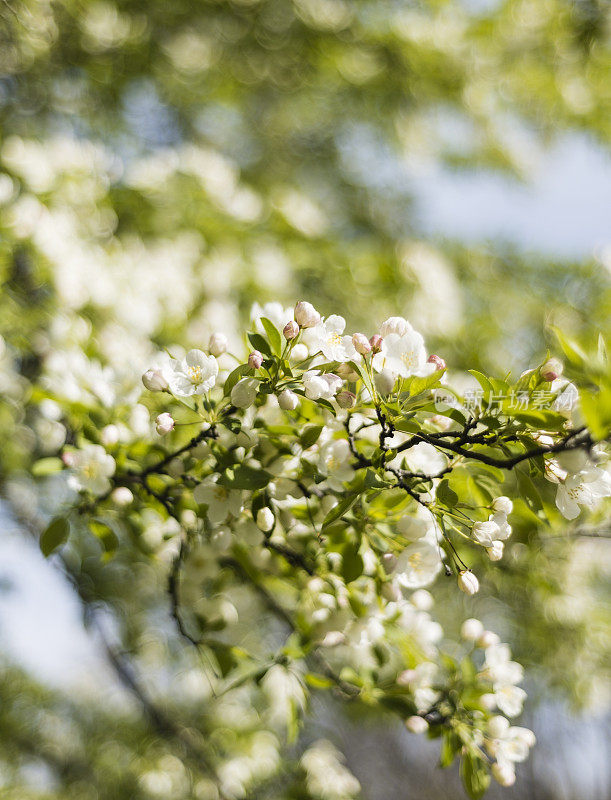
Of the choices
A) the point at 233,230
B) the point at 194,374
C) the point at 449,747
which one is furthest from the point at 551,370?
the point at 233,230

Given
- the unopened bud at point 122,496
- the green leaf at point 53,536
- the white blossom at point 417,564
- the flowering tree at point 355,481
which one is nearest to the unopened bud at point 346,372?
the flowering tree at point 355,481

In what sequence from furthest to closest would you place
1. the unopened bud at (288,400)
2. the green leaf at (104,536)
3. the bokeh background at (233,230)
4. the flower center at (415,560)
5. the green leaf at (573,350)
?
the bokeh background at (233,230), the green leaf at (104,536), the flower center at (415,560), the unopened bud at (288,400), the green leaf at (573,350)

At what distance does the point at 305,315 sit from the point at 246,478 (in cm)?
19

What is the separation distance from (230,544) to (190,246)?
1299mm

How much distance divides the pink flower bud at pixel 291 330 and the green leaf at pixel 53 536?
1.49 ft

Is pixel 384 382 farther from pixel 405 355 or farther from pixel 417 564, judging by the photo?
pixel 417 564

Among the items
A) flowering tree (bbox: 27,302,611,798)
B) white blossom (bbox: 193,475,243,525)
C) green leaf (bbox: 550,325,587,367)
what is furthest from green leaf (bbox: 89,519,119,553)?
green leaf (bbox: 550,325,587,367)

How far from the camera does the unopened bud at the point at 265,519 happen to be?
69 centimetres

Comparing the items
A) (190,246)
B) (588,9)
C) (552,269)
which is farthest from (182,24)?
(552,269)

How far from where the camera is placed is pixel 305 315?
642 millimetres

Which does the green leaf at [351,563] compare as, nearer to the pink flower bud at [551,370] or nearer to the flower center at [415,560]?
the flower center at [415,560]

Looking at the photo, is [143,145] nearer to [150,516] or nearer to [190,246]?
[190,246]

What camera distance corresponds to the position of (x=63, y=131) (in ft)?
6.65

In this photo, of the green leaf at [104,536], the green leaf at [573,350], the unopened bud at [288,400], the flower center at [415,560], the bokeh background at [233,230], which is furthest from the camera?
the bokeh background at [233,230]
